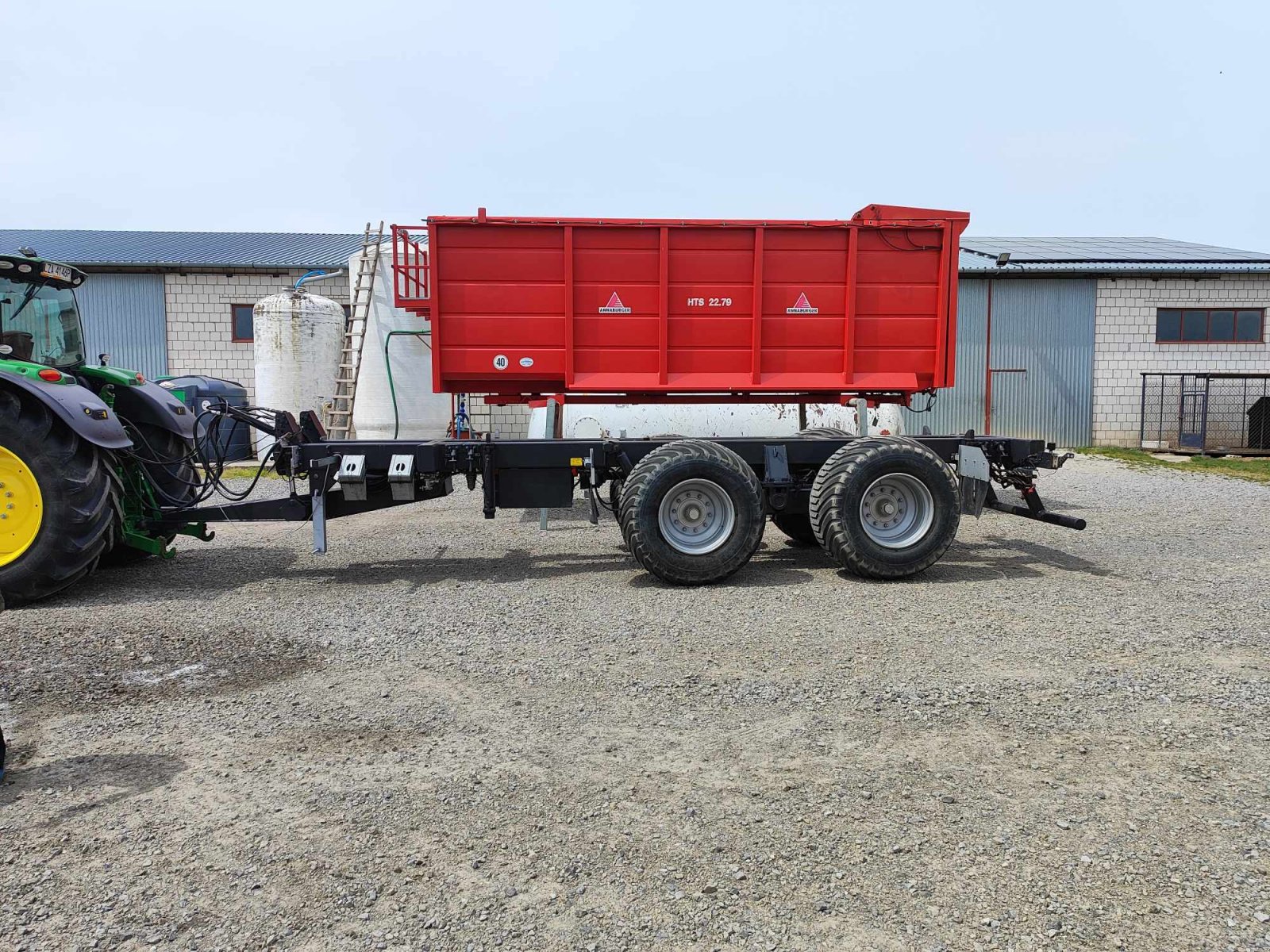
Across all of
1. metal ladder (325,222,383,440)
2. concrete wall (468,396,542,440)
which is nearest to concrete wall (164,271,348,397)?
concrete wall (468,396,542,440)

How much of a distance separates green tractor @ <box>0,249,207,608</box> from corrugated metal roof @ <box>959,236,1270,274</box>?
16752 mm

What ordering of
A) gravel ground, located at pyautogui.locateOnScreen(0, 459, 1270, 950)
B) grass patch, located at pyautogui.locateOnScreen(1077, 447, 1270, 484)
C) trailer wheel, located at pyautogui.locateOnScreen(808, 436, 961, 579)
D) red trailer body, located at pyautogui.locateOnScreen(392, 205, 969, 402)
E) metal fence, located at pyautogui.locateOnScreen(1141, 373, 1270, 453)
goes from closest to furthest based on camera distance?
gravel ground, located at pyautogui.locateOnScreen(0, 459, 1270, 950)
trailer wheel, located at pyautogui.locateOnScreen(808, 436, 961, 579)
red trailer body, located at pyautogui.locateOnScreen(392, 205, 969, 402)
grass patch, located at pyautogui.locateOnScreen(1077, 447, 1270, 484)
metal fence, located at pyautogui.locateOnScreen(1141, 373, 1270, 453)

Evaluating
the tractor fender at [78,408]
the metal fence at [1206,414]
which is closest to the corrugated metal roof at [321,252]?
the metal fence at [1206,414]

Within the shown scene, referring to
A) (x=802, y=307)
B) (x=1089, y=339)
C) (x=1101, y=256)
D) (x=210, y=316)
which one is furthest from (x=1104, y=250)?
(x=210, y=316)

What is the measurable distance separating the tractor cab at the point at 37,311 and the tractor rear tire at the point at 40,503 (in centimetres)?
68

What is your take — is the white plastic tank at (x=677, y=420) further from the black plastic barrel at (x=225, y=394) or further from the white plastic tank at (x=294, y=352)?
the black plastic barrel at (x=225, y=394)

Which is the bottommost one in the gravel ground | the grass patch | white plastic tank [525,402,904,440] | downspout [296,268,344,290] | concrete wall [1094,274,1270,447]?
the gravel ground

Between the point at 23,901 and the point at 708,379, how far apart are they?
5742 millimetres

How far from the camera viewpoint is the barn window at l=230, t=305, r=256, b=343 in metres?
19.4

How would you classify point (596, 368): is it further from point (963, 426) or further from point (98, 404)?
point (963, 426)

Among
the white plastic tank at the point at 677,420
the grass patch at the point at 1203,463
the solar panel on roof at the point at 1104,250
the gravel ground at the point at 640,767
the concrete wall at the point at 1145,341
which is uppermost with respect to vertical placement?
the solar panel on roof at the point at 1104,250

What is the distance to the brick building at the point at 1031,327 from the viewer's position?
63.2ft

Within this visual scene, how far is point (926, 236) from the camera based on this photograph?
743 centimetres

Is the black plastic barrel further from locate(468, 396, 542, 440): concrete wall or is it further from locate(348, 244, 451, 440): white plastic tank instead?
locate(348, 244, 451, 440): white plastic tank
